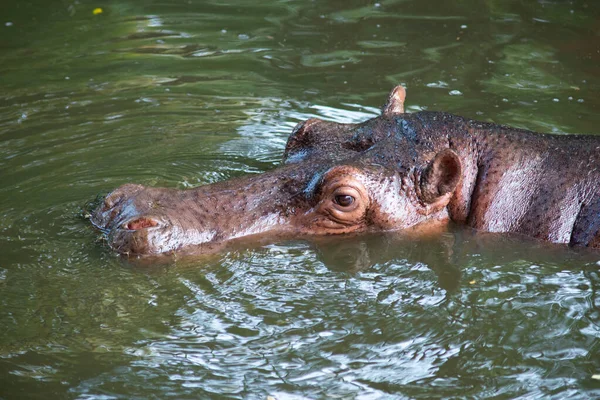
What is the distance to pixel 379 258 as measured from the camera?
6.39m

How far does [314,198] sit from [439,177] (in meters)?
0.94

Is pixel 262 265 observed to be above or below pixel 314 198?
below

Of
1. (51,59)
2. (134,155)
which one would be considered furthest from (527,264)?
(51,59)

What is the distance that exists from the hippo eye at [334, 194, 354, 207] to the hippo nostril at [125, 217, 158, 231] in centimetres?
134

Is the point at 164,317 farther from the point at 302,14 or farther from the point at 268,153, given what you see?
the point at 302,14

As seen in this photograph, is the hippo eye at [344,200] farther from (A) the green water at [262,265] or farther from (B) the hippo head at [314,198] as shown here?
(A) the green water at [262,265]

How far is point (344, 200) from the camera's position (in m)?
6.35

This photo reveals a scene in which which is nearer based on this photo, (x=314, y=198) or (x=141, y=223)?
(x=141, y=223)

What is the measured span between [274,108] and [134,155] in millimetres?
2013

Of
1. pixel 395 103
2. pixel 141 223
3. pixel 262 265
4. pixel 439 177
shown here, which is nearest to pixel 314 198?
pixel 262 265

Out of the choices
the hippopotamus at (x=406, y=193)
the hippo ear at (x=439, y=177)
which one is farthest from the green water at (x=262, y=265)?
the hippo ear at (x=439, y=177)

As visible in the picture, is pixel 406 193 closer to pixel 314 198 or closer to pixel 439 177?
pixel 439 177

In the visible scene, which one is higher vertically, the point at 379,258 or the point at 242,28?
the point at 242,28

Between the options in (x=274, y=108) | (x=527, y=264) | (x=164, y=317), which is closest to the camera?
(x=164, y=317)
